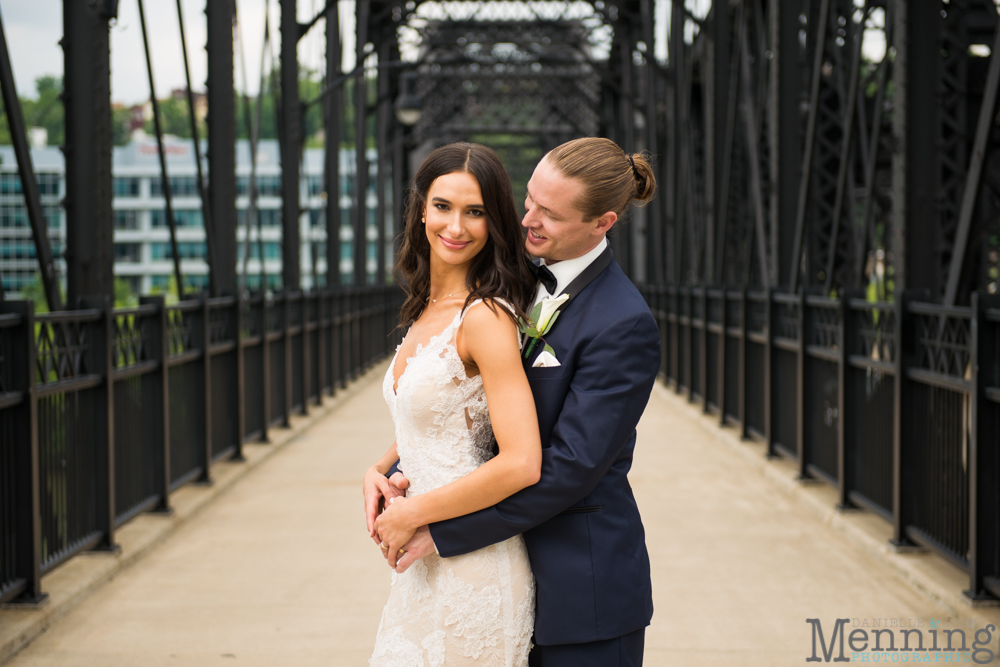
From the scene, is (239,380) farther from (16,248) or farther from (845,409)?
(16,248)

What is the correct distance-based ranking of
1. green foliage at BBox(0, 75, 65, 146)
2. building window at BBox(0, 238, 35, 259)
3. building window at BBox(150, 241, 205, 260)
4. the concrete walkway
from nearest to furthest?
1. the concrete walkway
2. green foliage at BBox(0, 75, 65, 146)
3. building window at BBox(0, 238, 35, 259)
4. building window at BBox(150, 241, 205, 260)

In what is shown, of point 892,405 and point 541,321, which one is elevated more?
point 541,321

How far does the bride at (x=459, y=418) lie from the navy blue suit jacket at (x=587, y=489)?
7 cm

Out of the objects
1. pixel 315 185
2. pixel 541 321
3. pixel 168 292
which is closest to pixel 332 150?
pixel 541 321

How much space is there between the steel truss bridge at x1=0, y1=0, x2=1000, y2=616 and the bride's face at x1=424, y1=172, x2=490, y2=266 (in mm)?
252

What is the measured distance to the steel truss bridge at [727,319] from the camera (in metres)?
5.02

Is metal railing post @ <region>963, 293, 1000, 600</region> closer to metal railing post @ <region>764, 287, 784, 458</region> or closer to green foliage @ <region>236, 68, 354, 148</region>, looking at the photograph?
metal railing post @ <region>764, 287, 784, 458</region>

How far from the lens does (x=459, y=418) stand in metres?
2.27

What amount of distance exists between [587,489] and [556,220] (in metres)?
Result: 0.56

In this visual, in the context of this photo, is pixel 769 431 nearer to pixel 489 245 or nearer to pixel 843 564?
pixel 843 564

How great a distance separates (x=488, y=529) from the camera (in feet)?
6.89

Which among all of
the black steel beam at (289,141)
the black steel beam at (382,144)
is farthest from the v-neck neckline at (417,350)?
the black steel beam at (382,144)

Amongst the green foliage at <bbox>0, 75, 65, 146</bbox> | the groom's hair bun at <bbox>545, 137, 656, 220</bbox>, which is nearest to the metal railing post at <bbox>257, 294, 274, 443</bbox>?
the groom's hair bun at <bbox>545, 137, 656, 220</bbox>

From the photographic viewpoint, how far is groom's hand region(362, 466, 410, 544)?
237 cm
